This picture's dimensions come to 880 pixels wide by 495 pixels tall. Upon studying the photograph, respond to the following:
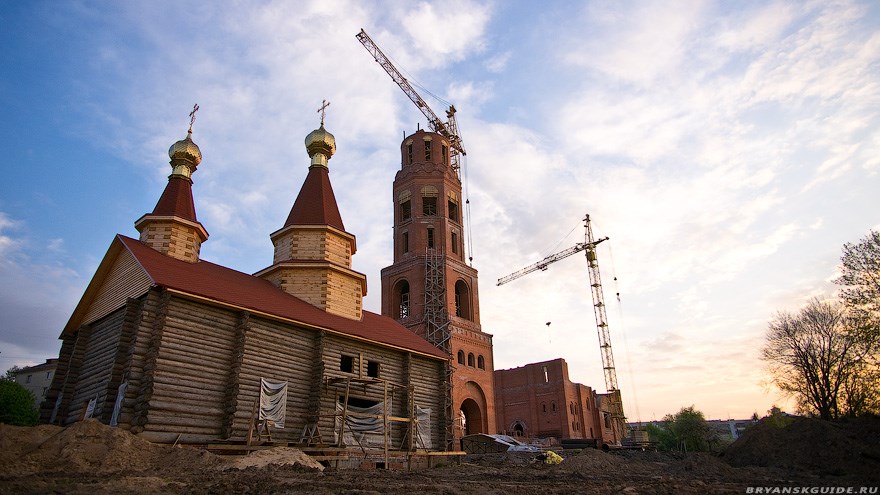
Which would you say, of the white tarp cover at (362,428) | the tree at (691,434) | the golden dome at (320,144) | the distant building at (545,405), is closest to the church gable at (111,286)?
the white tarp cover at (362,428)

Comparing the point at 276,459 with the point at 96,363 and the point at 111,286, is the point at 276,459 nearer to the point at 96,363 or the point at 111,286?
the point at 96,363

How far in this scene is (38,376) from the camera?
53406 millimetres

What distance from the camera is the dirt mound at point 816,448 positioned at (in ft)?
55.5

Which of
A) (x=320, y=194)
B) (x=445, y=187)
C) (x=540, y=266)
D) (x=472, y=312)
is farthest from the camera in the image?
(x=540, y=266)

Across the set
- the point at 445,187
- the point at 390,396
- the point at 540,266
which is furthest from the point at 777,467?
the point at 540,266

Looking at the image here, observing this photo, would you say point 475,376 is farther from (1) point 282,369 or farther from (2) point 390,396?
(1) point 282,369

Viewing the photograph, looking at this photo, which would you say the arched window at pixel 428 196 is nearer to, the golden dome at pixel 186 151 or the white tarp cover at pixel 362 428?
the golden dome at pixel 186 151

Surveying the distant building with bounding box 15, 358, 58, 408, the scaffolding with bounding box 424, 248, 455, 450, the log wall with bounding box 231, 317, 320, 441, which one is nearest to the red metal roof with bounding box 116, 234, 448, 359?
the log wall with bounding box 231, 317, 320, 441

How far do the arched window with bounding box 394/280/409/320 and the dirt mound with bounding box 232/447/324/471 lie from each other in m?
25.3

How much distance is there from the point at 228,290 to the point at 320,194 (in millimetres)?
8481

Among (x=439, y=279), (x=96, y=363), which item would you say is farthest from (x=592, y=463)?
(x=439, y=279)

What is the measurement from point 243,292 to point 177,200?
225 inches

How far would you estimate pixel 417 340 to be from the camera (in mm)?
26734

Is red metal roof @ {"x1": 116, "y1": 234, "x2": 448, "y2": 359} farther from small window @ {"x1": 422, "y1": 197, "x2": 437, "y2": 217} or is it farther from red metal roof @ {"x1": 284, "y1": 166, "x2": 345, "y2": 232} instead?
small window @ {"x1": 422, "y1": 197, "x2": 437, "y2": 217}
